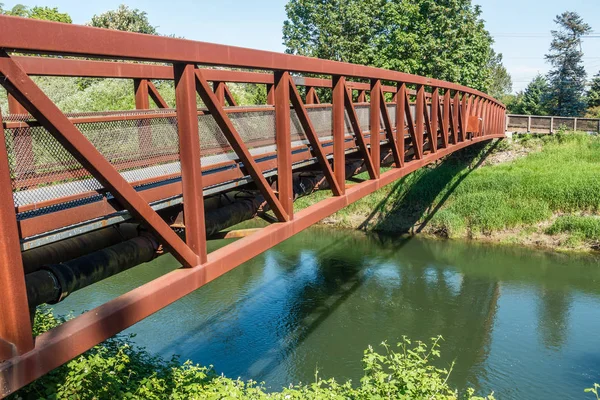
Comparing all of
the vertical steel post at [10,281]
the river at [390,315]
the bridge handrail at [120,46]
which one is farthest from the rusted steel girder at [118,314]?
Result: the river at [390,315]

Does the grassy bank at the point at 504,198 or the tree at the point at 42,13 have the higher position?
the tree at the point at 42,13

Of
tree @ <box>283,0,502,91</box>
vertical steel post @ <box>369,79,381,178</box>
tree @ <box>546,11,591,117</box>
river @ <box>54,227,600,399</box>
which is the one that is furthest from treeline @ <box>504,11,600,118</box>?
vertical steel post @ <box>369,79,381,178</box>

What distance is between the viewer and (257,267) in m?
20.9

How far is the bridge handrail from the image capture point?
3.40m

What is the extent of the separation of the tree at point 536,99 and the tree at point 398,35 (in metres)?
14.0

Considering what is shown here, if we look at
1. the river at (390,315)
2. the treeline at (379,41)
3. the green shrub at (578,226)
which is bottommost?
the river at (390,315)

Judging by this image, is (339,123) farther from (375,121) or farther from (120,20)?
(120,20)

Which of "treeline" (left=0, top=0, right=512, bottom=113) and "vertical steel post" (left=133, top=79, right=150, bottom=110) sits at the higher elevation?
"treeline" (left=0, top=0, right=512, bottom=113)

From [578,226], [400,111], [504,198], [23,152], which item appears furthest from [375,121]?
[504,198]

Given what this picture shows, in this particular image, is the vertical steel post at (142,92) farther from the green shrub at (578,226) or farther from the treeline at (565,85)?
the treeline at (565,85)

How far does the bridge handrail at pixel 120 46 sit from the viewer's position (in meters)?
3.40

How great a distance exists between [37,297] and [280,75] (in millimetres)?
3916

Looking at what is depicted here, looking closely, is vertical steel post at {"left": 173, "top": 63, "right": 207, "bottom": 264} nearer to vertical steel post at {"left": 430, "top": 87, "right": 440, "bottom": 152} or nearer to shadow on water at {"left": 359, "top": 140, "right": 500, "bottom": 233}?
vertical steel post at {"left": 430, "top": 87, "right": 440, "bottom": 152}

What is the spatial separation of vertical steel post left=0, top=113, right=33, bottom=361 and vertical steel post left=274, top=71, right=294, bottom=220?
12.9 feet
